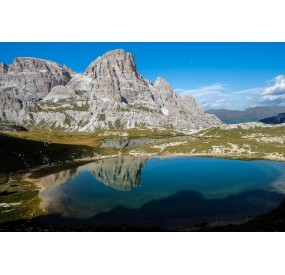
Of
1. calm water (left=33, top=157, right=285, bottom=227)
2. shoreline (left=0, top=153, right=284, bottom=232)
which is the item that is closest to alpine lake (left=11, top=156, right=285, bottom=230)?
calm water (left=33, top=157, right=285, bottom=227)

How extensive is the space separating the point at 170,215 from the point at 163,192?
18.5 m

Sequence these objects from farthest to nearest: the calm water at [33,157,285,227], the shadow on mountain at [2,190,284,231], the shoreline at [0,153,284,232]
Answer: the calm water at [33,157,285,227]
the shadow on mountain at [2,190,284,231]
the shoreline at [0,153,284,232]

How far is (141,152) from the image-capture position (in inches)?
5935

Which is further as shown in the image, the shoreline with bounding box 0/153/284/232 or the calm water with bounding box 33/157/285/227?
the calm water with bounding box 33/157/285/227

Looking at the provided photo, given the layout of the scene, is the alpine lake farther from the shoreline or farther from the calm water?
the shoreline

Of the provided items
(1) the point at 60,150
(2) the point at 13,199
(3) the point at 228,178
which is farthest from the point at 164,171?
(1) the point at 60,150

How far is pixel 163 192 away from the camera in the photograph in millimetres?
73062

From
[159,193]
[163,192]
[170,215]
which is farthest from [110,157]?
[170,215]

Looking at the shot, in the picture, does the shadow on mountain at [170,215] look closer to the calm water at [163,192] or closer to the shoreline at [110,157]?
the calm water at [163,192]

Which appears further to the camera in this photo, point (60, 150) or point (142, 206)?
point (60, 150)

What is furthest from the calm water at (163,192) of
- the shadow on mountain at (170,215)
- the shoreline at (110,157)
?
the shoreline at (110,157)

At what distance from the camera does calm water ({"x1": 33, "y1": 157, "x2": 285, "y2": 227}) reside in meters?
54.5

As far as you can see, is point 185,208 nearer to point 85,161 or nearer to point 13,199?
point 13,199

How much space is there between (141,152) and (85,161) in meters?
33.6
